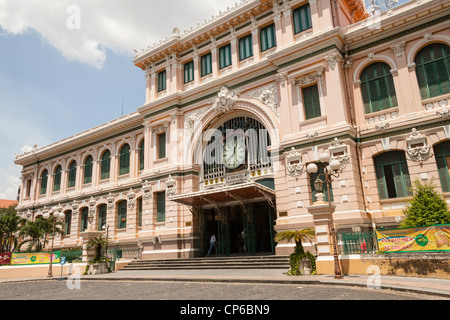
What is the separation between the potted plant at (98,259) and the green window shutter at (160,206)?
533 centimetres

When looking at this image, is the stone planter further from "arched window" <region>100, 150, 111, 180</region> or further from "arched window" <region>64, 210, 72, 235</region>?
"arched window" <region>64, 210, 72, 235</region>

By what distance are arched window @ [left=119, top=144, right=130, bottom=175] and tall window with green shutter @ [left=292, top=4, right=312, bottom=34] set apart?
18958 millimetres

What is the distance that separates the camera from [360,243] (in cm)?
1417

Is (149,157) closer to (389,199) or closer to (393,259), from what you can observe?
(389,199)

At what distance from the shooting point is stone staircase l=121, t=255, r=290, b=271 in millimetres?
18516

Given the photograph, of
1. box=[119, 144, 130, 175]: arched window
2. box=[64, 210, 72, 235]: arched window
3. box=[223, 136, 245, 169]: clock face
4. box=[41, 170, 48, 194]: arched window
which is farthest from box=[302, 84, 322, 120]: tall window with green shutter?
box=[41, 170, 48, 194]: arched window

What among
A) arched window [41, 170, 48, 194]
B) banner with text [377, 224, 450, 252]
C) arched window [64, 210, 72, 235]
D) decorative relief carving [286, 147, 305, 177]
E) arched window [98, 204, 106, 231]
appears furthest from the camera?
arched window [41, 170, 48, 194]

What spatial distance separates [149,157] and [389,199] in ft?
59.1

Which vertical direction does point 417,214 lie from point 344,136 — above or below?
below

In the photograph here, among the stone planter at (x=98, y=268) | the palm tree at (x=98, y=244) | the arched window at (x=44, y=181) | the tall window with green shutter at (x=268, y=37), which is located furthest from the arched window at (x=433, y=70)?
the arched window at (x=44, y=181)

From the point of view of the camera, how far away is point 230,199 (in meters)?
23.6

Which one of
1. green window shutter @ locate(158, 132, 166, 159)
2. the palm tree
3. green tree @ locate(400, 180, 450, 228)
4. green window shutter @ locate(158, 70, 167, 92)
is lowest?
the palm tree

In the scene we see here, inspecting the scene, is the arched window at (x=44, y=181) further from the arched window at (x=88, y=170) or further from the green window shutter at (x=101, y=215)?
the green window shutter at (x=101, y=215)
